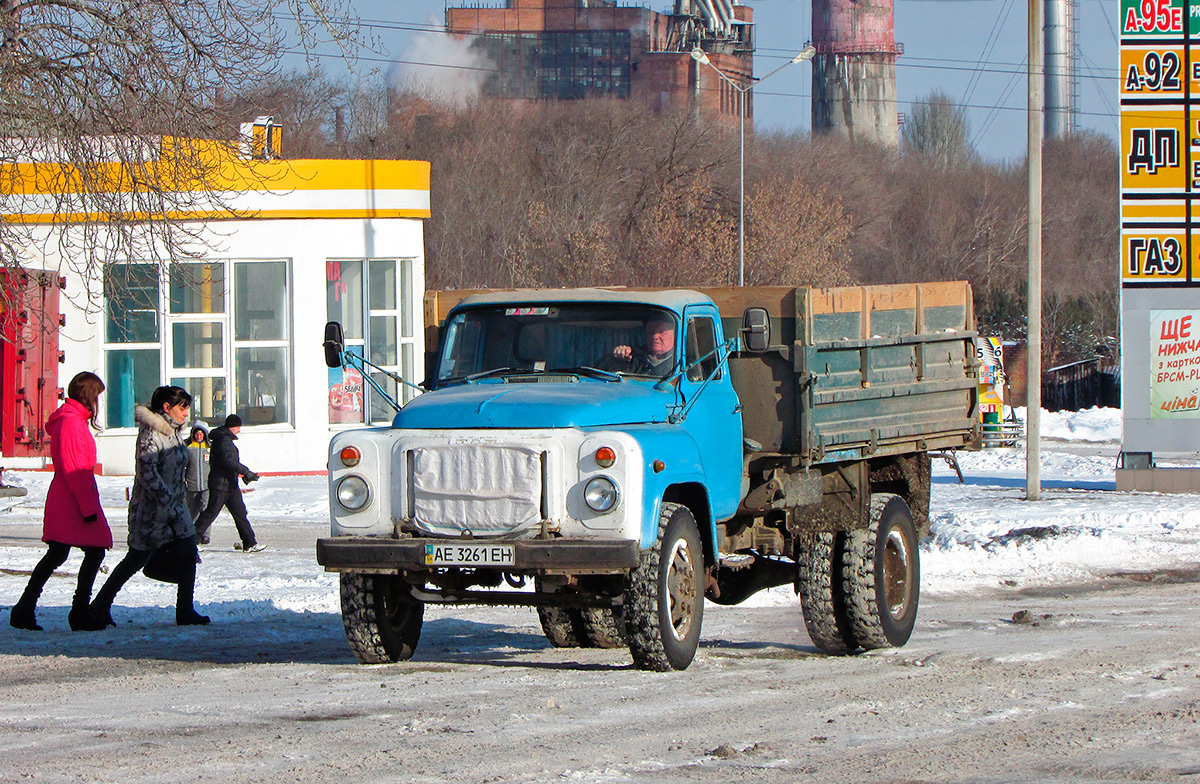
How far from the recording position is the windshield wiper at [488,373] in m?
9.23

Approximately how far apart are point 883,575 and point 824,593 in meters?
0.47

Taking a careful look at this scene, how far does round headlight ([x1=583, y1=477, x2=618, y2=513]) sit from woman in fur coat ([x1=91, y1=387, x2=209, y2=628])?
13.0 ft

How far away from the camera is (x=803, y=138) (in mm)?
85938

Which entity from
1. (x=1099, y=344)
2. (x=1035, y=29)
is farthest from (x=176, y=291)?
(x=1099, y=344)

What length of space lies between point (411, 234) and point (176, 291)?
4.38 metres

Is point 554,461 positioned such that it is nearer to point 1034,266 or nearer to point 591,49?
point 1034,266

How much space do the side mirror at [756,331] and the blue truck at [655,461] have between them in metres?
0.02

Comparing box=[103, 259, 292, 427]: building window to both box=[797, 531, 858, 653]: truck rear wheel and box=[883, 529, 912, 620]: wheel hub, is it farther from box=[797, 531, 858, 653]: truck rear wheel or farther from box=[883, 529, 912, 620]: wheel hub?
box=[797, 531, 858, 653]: truck rear wheel

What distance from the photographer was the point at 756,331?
898 centimetres

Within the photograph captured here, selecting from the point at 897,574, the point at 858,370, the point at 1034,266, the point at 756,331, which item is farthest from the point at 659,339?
the point at 1034,266

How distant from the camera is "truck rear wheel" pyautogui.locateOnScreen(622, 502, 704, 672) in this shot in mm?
8266

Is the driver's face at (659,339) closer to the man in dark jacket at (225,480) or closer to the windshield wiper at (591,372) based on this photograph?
the windshield wiper at (591,372)

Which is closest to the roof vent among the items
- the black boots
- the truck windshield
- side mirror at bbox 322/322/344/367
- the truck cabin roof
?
the black boots

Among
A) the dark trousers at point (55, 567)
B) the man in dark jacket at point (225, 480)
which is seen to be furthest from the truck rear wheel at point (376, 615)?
the man in dark jacket at point (225, 480)
